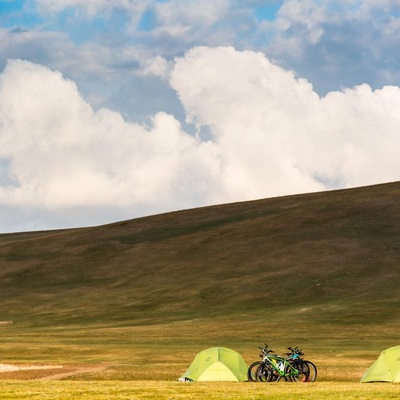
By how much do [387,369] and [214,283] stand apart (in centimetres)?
6452

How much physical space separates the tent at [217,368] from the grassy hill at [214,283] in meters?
10.8

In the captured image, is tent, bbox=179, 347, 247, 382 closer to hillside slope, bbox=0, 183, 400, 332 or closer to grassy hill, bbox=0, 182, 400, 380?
grassy hill, bbox=0, 182, 400, 380

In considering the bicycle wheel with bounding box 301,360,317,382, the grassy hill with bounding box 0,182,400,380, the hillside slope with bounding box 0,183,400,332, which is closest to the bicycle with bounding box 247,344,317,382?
the bicycle wheel with bounding box 301,360,317,382

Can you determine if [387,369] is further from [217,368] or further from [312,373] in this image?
[217,368]

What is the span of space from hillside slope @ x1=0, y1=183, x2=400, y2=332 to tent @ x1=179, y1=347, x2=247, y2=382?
4072cm

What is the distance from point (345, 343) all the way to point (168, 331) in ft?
59.6

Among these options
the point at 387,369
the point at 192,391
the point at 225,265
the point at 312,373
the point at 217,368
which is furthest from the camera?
the point at 225,265

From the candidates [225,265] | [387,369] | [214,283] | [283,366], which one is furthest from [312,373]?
[225,265]

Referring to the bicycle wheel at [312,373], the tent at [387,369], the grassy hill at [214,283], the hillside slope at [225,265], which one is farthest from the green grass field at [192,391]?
the hillside slope at [225,265]

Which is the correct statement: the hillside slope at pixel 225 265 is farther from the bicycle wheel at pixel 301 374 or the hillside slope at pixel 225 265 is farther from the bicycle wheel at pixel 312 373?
the bicycle wheel at pixel 301 374

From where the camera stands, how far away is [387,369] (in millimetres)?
40875

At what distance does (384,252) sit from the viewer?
108 meters

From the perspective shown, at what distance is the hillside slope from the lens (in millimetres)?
94750

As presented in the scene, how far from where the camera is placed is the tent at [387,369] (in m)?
40.5
